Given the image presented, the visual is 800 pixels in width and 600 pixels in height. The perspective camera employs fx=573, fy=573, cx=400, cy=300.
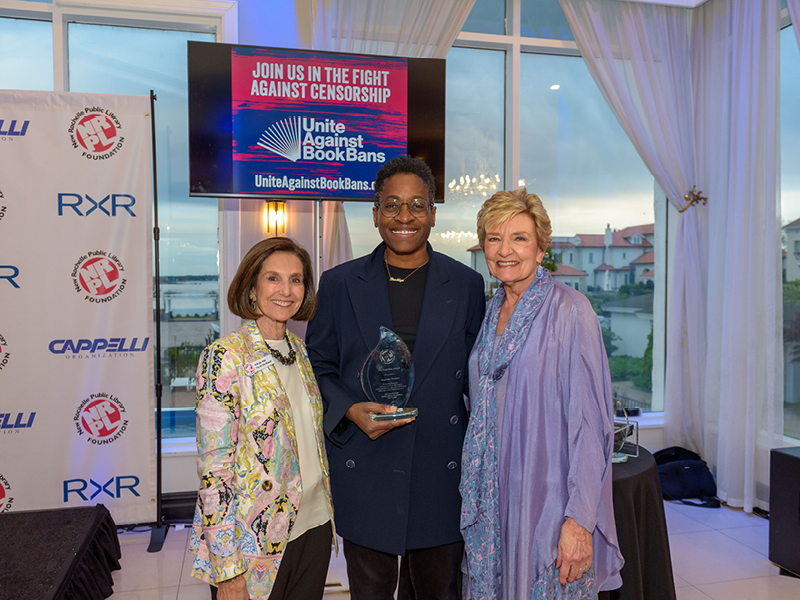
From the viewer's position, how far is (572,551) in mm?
1483

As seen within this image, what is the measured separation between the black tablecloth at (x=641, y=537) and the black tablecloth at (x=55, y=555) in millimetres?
2024

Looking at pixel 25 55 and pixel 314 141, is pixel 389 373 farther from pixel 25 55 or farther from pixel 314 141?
pixel 25 55

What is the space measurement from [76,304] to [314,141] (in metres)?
1.68

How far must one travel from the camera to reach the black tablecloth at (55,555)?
2008mm

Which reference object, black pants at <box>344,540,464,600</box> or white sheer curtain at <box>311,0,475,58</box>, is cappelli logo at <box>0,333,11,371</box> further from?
white sheer curtain at <box>311,0,475,58</box>

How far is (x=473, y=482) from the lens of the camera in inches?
64.8

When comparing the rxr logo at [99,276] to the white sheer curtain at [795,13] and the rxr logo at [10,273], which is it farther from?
the white sheer curtain at [795,13]

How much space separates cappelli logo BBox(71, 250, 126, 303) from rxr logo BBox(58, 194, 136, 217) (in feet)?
0.79

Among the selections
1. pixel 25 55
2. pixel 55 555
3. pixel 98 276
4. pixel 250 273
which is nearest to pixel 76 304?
pixel 98 276

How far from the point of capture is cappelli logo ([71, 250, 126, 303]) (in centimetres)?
334

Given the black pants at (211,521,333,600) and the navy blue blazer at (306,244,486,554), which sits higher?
the navy blue blazer at (306,244,486,554)

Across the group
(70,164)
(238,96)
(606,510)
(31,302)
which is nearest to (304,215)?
(238,96)

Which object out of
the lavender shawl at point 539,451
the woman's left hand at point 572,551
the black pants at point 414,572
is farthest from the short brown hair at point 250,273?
the woman's left hand at point 572,551

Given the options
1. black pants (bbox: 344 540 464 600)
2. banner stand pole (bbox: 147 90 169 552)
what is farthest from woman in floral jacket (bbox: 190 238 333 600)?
banner stand pole (bbox: 147 90 169 552)
